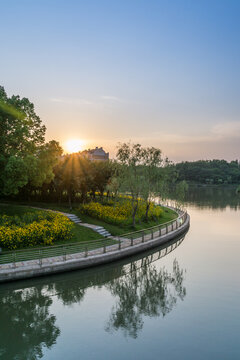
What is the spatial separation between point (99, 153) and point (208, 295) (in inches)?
4003

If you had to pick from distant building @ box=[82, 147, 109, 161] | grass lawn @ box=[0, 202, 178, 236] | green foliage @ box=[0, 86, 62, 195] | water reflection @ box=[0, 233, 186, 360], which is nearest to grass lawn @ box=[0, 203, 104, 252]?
grass lawn @ box=[0, 202, 178, 236]

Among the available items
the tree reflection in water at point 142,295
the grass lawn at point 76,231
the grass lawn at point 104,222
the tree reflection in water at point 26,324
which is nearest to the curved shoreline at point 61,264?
the tree reflection in water at point 26,324

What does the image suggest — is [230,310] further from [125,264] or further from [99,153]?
[99,153]

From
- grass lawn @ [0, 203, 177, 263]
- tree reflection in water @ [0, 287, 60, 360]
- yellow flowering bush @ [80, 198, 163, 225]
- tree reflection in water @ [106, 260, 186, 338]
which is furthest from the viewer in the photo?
yellow flowering bush @ [80, 198, 163, 225]

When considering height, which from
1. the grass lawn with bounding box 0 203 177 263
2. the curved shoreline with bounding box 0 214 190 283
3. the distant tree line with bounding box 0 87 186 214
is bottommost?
the curved shoreline with bounding box 0 214 190 283

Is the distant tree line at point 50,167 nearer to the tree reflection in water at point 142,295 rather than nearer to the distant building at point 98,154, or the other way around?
the tree reflection in water at point 142,295

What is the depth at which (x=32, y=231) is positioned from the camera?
21.7m

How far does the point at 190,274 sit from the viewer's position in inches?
806

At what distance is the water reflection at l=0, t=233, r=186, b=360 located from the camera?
12258 mm

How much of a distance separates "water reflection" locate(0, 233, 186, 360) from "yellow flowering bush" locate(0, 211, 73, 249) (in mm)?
4092

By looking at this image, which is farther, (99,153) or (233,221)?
(99,153)

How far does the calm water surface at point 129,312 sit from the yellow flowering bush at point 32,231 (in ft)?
13.5

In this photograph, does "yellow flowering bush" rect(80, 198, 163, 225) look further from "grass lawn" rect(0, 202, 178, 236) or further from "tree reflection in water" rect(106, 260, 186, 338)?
"tree reflection in water" rect(106, 260, 186, 338)

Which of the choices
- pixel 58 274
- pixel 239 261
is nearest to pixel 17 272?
pixel 58 274
